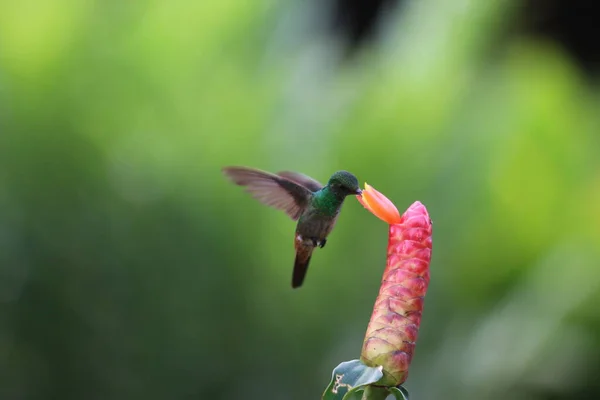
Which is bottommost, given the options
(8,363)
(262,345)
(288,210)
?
(8,363)

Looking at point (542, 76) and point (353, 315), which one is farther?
point (542, 76)

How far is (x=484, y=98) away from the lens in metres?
2.78

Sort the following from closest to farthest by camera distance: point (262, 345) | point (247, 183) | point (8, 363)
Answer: point (247, 183) < point (8, 363) < point (262, 345)

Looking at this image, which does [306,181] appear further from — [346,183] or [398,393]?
[398,393]

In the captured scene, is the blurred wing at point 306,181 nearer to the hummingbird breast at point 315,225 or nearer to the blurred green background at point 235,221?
the hummingbird breast at point 315,225

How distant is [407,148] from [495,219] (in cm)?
38

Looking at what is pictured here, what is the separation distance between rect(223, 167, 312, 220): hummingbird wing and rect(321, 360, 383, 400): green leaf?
0.32 meters

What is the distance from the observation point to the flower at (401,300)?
2.00 ft

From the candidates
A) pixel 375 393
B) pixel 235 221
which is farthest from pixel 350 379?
pixel 235 221

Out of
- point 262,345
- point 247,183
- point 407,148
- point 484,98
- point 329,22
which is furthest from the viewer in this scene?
point 329,22

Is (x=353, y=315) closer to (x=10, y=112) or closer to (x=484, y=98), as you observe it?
(x=484, y=98)

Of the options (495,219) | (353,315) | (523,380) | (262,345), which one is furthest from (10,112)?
(523,380)

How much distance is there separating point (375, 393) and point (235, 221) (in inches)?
67.8

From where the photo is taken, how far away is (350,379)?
62cm
